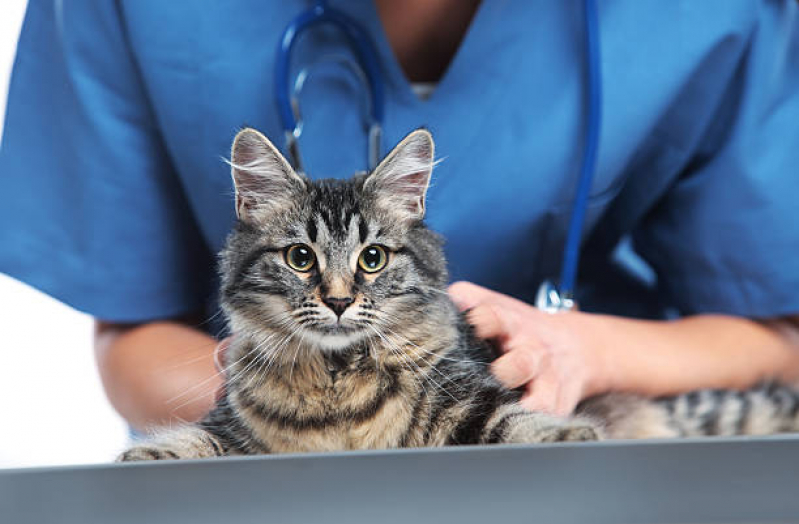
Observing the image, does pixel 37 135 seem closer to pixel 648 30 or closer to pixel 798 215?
pixel 648 30

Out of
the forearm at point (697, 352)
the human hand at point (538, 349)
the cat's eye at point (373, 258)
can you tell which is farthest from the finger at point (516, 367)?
the forearm at point (697, 352)

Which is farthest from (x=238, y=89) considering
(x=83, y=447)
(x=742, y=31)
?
(x=742, y=31)

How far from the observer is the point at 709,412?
68cm

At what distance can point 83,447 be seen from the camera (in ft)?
1.42

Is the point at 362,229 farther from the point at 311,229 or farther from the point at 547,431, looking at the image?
the point at 547,431

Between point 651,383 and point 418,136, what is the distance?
51cm

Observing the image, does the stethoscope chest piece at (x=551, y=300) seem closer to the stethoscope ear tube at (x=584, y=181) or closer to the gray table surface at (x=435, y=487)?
the stethoscope ear tube at (x=584, y=181)

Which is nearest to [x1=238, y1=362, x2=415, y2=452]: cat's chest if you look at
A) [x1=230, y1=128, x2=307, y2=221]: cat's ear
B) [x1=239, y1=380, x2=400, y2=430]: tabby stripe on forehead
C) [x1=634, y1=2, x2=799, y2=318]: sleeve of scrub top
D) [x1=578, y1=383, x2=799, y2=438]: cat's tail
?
[x1=239, y1=380, x2=400, y2=430]: tabby stripe on forehead

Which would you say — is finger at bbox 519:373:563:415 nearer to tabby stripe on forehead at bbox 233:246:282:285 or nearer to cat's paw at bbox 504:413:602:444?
cat's paw at bbox 504:413:602:444

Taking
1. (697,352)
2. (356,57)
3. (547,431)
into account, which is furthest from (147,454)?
(697,352)

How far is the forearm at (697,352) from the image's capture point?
0.72 meters

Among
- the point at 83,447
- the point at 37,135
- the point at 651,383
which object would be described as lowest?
the point at 651,383

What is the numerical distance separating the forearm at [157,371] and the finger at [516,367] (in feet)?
0.57

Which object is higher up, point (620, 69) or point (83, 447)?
point (620, 69)
